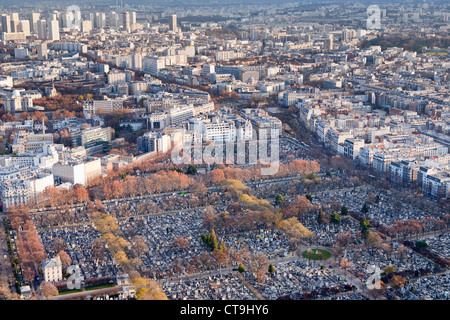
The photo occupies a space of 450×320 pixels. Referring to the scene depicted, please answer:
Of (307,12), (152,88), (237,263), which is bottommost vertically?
(237,263)

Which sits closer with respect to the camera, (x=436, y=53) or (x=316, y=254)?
(x=316, y=254)

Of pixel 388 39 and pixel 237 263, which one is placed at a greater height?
pixel 388 39

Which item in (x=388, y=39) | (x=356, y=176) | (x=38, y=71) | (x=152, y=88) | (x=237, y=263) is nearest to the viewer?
(x=237, y=263)

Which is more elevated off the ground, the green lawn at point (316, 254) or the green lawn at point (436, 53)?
the green lawn at point (436, 53)

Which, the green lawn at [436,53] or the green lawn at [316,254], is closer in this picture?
the green lawn at [316,254]

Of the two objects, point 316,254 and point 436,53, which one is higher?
point 436,53

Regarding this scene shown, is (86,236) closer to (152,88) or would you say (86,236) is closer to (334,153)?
(334,153)

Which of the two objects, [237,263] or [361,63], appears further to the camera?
[361,63]

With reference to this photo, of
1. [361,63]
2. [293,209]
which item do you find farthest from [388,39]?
[293,209]
